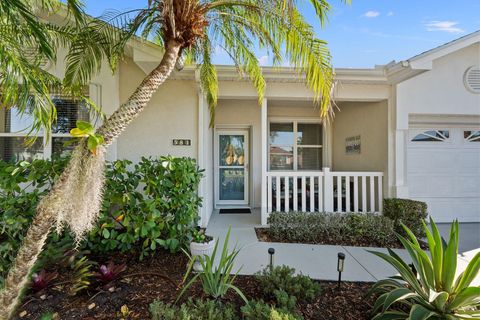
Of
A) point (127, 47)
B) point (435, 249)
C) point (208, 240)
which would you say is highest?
point (127, 47)

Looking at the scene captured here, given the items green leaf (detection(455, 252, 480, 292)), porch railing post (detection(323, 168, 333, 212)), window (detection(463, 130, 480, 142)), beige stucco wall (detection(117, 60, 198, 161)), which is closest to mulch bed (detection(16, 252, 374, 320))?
green leaf (detection(455, 252, 480, 292))

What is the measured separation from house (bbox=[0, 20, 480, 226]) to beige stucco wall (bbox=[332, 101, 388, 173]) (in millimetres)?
25

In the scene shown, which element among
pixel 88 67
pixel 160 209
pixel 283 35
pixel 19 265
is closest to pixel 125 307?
pixel 19 265

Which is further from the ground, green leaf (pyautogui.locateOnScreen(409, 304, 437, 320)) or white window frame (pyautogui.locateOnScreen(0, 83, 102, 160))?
white window frame (pyautogui.locateOnScreen(0, 83, 102, 160))

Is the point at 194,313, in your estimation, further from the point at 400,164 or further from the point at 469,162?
the point at 469,162

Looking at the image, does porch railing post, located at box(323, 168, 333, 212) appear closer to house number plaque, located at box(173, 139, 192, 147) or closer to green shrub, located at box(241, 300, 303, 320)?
house number plaque, located at box(173, 139, 192, 147)

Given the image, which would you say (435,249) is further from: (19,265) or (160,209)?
(19,265)

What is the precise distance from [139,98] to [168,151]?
2634mm

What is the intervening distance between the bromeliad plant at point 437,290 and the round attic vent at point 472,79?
15.9ft

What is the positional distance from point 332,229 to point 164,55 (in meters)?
4.08

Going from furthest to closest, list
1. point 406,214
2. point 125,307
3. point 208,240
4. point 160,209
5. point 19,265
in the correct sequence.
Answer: point 406,214, point 160,209, point 208,240, point 125,307, point 19,265

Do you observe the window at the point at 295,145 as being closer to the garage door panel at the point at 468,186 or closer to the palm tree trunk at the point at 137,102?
the garage door panel at the point at 468,186

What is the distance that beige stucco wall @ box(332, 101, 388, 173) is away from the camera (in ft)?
17.5

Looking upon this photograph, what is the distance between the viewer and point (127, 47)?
4.23m
